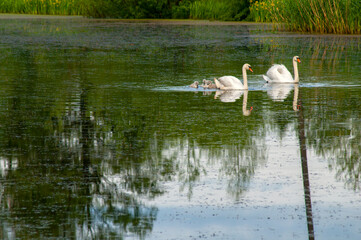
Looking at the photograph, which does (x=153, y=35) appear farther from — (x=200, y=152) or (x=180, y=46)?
(x=200, y=152)

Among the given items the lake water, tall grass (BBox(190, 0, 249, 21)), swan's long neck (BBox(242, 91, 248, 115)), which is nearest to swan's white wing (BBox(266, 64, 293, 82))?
the lake water

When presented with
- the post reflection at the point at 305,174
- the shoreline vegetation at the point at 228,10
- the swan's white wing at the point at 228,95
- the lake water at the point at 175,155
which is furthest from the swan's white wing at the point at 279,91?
the shoreline vegetation at the point at 228,10

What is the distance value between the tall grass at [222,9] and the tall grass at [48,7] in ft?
30.8

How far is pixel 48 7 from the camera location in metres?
55.2

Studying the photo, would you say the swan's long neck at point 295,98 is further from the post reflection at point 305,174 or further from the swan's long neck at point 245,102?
the swan's long neck at point 245,102

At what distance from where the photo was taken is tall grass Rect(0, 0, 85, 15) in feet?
178

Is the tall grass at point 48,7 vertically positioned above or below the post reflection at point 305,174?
above

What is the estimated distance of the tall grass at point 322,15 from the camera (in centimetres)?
2901

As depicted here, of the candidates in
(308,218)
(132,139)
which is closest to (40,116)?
(132,139)

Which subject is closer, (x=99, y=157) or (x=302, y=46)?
(x=99, y=157)

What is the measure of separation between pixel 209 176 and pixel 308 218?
1.64 meters

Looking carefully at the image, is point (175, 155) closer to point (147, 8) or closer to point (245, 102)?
point (245, 102)

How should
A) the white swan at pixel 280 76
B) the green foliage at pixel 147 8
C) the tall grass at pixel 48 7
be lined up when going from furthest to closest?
1. the tall grass at pixel 48 7
2. the green foliage at pixel 147 8
3. the white swan at pixel 280 76

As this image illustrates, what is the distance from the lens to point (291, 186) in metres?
6.98
